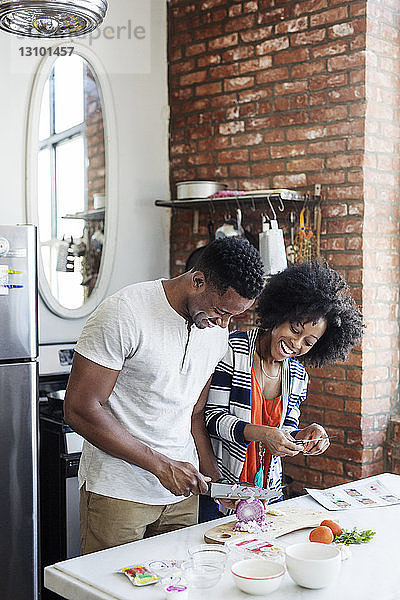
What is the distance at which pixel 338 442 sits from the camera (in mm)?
3250

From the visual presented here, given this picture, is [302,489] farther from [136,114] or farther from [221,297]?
[136,114]

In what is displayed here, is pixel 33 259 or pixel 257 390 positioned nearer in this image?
pixel 257 390

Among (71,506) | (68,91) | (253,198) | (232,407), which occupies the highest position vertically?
(68,91)

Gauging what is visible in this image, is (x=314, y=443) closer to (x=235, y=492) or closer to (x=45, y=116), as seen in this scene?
(x=235, y=492)

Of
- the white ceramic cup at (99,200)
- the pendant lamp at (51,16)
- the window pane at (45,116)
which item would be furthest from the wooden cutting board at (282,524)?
the window pane at (45,116)

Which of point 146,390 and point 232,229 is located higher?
point 232,229

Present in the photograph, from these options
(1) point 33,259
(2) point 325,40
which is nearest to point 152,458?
(1) point 33,259

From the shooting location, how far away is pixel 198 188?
363cm

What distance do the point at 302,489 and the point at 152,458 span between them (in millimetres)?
1534

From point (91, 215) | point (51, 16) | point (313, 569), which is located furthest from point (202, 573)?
point (91, 215)

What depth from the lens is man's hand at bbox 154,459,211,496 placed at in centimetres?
204

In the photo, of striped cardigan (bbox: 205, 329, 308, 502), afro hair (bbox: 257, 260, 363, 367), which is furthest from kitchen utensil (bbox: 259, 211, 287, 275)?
striped cardigan (bbox: 205, 329, 308, 502)

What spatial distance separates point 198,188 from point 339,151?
71 centimetres

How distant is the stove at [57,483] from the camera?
3.11m
